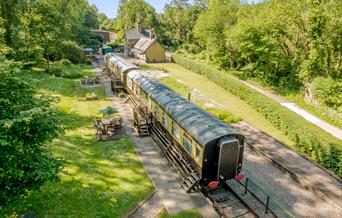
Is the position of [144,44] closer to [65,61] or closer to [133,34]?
[133,34]

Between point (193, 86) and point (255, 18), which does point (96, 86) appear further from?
point (255, 18)

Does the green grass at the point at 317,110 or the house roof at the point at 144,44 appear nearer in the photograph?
the green grass at the point at 317,110

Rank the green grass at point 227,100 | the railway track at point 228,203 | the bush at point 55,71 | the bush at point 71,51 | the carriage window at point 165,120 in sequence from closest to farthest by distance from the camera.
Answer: the railway track at point 228,203
the carriage window at point 165,120
the green grass at point 227,100
the bush at point 55,71
the bush at point 71,51

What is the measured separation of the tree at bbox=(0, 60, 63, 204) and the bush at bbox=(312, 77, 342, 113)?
28.6 meters

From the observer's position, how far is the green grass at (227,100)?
24281 millimetres

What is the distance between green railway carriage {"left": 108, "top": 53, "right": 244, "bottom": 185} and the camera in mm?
13375

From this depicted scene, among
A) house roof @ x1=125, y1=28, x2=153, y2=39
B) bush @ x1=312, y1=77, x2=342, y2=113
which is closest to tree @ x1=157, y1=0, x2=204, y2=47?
house roof @ x1=125, y1=28, x2=153, y2=39

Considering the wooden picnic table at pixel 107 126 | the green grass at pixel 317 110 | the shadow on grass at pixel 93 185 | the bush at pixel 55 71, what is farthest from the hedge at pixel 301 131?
the bush at pixel 55 71

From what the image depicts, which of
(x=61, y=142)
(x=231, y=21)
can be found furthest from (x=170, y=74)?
(x=61, y=142)

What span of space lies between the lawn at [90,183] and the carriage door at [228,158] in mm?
4256

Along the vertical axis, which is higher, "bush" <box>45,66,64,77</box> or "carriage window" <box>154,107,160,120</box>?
"bush" <box>45,66,64,77</box>

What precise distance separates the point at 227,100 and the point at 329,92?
11.3 metres

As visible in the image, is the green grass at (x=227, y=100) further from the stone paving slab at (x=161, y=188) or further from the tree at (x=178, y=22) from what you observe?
the tree at (x=178, y=22)

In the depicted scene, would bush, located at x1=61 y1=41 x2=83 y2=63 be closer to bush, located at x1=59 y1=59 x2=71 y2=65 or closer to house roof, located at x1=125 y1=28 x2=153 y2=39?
bush, located at x1=59 y1=59 x2=71 y2=65
